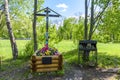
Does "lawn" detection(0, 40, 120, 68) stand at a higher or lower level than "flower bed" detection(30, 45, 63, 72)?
lower

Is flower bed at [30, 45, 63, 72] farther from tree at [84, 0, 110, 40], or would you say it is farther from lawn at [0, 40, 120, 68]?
tree at [84, 0, 110, 40]

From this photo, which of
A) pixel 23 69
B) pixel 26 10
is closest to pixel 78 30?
pixel 26 10

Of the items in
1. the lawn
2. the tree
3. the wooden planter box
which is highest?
the tree

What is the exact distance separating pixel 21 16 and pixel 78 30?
6.40m

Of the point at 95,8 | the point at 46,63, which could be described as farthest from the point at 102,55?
the point at 46,63

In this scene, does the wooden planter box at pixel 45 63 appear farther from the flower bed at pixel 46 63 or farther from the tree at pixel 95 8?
the tree at pixel 95 8

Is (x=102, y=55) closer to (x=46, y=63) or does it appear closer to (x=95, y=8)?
(x=95, y=8)

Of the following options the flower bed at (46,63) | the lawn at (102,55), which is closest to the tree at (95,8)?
the lawn at (102,55)

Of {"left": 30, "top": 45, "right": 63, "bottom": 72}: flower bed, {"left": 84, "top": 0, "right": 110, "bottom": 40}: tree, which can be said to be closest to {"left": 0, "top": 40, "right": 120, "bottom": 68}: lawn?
{"left": 84, "top": 0, "right": 110, "bottom": 40}: tree

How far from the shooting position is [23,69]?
9461 millimetres

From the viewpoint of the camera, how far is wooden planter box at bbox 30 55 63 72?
814 centimetres

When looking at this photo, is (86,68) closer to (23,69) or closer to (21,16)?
(23,69)

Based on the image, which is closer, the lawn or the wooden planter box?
the wooden planter box

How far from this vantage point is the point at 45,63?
321 inches
